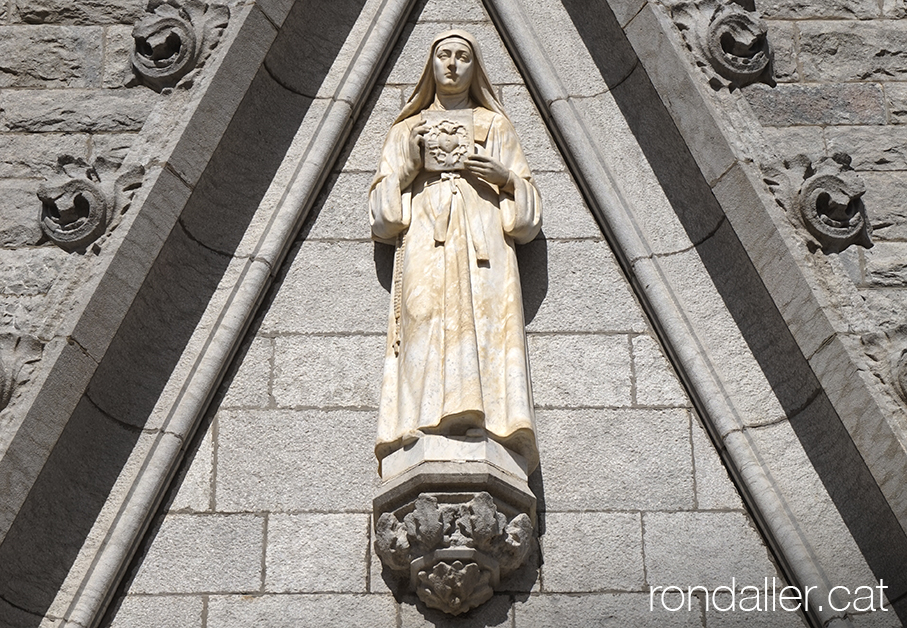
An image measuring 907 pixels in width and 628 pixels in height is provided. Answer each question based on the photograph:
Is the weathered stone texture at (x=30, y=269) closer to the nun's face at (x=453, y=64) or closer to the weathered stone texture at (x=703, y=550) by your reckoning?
the nun's face at (x=453, y=64)

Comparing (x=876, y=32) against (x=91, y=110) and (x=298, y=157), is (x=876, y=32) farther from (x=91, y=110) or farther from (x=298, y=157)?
(x=91, y=110)

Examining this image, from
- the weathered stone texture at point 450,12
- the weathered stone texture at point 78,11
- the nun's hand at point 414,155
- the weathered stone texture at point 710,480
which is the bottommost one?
the weathered stone texture at point 710,480

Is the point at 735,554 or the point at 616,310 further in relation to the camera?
the point at 616,310

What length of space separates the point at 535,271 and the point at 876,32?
1964 mm

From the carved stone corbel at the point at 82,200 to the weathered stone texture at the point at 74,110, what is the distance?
1.27 ft

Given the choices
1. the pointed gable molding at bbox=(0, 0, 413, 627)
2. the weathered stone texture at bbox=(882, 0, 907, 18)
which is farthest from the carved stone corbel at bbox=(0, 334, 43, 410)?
the weathered stone texture at bbox=(882, 0, 907, 18)

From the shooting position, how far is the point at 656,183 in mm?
7031

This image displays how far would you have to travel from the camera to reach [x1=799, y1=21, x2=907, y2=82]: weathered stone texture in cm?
708

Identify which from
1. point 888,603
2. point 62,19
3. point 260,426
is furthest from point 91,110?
point 888,603

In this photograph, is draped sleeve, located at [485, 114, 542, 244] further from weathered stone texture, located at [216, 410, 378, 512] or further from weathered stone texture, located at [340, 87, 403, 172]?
weathered stone texture, located at [216, 410, 378, 512]

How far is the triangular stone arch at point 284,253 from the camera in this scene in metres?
6.12

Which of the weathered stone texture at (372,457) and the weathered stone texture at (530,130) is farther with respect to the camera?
the weathered stone texture at (530,130)

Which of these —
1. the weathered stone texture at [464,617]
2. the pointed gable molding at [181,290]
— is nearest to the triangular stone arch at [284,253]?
the pointed gable molding at [181,290]

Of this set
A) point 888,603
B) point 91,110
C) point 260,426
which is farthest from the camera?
point 91,110
